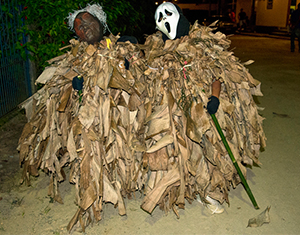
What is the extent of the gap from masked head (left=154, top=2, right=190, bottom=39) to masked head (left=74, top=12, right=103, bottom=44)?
72 centimetres

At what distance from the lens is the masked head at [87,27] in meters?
3.47

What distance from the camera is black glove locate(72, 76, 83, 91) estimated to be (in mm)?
3308

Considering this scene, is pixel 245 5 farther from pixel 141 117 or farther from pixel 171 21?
pixel 141 117

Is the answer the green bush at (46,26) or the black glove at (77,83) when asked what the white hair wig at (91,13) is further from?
the green bush at (46,26)

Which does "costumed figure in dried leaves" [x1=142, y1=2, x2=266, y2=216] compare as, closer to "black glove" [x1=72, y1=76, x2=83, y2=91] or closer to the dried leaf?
the dried leaf

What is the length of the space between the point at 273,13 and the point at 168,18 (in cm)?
2440

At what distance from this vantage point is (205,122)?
329 cm

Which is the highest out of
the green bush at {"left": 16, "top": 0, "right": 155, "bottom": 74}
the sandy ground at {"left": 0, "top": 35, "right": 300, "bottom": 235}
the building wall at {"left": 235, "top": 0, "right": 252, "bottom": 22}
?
the building wall at {"left": 235, "top": 0, "right": 252, "bottom": 22}

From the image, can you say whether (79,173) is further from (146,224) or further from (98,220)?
(146,224)

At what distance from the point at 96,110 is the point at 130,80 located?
1.66 feet

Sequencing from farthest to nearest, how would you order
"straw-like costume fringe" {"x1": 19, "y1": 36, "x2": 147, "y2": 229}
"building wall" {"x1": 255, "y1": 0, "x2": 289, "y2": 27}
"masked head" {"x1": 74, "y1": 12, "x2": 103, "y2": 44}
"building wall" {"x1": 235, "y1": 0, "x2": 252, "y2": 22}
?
"building wall" {"x1": 235, "y1": 0, "x2": 252, "y2": 22}, "building wall" {"x1": 255, "y1": 0, "x2": 289, "y2": 27}, "masked head" {"x1": 74, "y1": 12, "x2": 103, "y2": 44}, "straw-like costume fringe" {"x1": 19, "y1": 36, "x2": 147, "y2": 229}

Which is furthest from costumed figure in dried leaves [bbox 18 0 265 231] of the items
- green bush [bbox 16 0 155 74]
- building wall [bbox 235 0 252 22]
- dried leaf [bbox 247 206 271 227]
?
building wall [bbox 235 0 252 22]

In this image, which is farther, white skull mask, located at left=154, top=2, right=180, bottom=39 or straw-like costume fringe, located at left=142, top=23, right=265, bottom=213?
white skull mask, located at left=154, top=2, right=180, bottom=39

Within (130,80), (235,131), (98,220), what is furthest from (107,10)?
(98,220)
